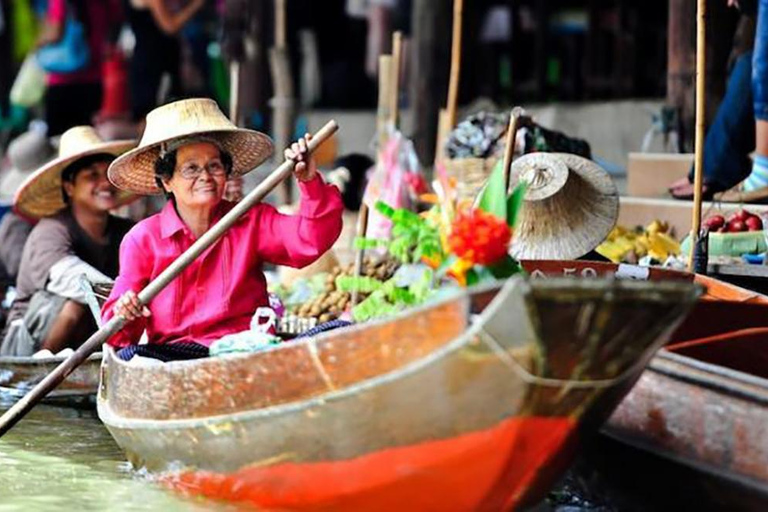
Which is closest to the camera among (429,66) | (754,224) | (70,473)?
(70,473)

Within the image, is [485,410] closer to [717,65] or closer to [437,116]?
[717,65]

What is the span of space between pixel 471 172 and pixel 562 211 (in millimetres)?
1342

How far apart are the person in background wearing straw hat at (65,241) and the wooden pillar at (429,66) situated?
3.10m

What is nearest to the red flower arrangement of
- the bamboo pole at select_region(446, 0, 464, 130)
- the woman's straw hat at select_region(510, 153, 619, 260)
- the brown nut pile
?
the woman's straw hat at select_region(510, 153, 619, 260)

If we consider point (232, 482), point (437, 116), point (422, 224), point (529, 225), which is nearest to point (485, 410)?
point (422, 224)

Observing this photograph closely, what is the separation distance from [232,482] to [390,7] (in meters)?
6.91

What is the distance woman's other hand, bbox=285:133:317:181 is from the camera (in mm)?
5578

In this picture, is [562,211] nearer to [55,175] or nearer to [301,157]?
[301,157]

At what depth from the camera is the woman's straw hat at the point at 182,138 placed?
5918mm

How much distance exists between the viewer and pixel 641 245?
771 centimetres

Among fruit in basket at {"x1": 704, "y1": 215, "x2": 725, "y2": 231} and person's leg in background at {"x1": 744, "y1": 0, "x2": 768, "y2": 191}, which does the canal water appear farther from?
person's leg in background at {"x1": 744, "y1": 0, "x2": 768, "y2": 191}

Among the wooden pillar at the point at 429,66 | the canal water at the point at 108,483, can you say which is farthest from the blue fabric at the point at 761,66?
the wooden pillar at the point at 429,66

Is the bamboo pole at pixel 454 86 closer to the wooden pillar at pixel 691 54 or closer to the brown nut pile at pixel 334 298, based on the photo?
the brown nut pile at pixel 334 298

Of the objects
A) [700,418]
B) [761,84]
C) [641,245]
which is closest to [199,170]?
[700,418]
